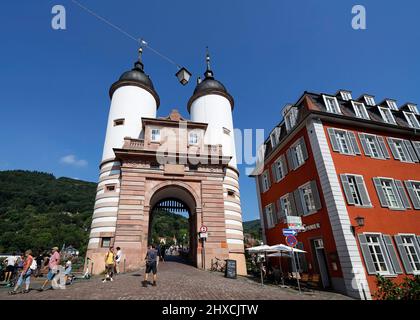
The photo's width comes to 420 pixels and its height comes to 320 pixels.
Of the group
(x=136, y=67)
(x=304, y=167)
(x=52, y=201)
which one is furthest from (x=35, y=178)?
(x=304, y=167)

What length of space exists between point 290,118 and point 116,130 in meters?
16.7

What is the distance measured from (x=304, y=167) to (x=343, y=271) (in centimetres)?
762

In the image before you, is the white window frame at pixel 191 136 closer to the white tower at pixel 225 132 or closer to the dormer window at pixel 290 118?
the white tower at pixel 225 132

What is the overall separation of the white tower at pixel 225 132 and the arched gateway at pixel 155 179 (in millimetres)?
103

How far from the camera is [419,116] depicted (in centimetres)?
2230

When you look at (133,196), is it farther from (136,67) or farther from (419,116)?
(419,116)

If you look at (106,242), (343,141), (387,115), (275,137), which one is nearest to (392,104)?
(387,115)

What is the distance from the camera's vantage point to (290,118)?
21234 mm

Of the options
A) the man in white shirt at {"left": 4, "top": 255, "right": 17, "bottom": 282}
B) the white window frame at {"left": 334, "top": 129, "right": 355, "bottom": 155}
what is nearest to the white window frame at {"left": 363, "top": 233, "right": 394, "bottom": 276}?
the white window frame at {"left": 334, "top": 129, "right": 355, "bottom": 155}

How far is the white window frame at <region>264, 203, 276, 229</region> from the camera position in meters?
23.3

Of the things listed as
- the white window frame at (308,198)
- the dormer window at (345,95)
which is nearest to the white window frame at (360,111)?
the dormer window at (345,95)

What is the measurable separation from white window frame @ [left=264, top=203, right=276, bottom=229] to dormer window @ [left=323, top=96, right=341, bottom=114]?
418 inches

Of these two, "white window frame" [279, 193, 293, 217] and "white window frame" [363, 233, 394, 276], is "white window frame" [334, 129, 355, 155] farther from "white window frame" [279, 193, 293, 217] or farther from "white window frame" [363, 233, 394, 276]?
"white window frame" [363, 233, 394, 276]
